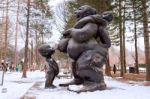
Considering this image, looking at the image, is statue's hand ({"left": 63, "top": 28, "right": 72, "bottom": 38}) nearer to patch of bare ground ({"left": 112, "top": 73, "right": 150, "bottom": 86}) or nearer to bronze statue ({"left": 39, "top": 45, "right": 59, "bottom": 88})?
bronze statue ({"left": 39, "top": 45, "right": 59, "bottom": 88})

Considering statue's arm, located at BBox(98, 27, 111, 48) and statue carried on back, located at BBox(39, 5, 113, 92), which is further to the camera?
statue's arm, located at BBox(98, 27, 111, 48)

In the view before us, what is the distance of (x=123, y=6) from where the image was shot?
2914 cm

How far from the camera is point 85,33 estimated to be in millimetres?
8578

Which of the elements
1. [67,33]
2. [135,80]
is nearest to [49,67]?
[67,33]

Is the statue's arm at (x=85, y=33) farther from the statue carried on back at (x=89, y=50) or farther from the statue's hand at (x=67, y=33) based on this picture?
the statue's hand at (x=67, y=33)

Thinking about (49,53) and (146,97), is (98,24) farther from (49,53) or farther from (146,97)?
(146,97)

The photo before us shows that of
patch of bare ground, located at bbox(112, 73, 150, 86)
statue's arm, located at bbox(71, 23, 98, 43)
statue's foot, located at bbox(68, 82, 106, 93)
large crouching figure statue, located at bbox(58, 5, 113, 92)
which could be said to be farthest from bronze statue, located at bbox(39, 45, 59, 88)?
patch of bare ground, located at bbox(112, 73, 150, 86)

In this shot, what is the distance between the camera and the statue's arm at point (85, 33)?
8.59 metres

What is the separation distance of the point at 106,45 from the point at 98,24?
0.57 m

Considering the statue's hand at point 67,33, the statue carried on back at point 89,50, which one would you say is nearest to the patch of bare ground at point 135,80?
the statue's hand at point 67,33

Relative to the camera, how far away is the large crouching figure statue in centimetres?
850

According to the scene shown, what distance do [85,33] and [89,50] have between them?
431 millimetres

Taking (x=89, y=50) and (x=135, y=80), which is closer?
(x=89, y=50)

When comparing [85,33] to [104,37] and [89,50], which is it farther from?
[104,37]
